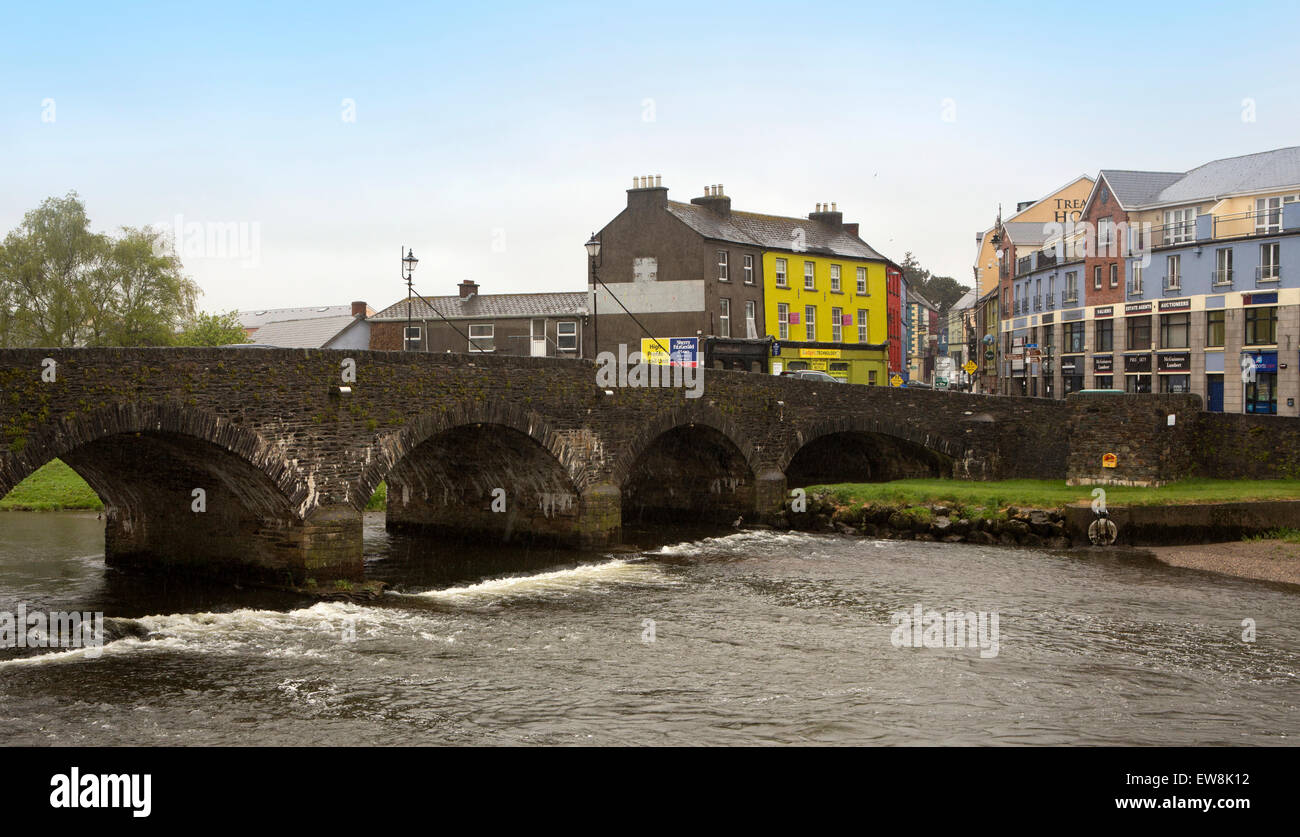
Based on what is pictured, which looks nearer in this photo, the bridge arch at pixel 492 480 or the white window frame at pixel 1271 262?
the bridge arch at pixel 492 480

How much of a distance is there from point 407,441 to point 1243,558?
20.0m

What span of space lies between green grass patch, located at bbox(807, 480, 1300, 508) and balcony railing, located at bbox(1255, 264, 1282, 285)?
842 inches

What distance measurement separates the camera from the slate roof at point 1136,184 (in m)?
62.0

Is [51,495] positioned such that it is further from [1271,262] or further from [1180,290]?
→ [1271,262]

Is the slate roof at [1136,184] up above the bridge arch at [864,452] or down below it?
above

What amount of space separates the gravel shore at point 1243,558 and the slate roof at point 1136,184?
36.1 metres

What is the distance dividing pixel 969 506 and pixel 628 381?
34.9ft

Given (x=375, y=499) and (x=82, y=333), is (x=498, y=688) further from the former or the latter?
(x=82, y=333)

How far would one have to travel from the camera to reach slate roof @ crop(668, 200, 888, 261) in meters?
55.0

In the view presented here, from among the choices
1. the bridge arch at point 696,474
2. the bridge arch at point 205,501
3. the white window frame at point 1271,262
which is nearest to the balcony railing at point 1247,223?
the white window frame at point 1271,262

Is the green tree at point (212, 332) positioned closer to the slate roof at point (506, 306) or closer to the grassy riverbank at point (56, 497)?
the slate roof at point (506, 306)

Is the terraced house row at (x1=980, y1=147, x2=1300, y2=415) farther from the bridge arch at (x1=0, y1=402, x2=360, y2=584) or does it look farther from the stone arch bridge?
the bridge arch at (x1=0, y1=402, x2=360, y2=584)

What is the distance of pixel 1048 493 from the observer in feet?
112

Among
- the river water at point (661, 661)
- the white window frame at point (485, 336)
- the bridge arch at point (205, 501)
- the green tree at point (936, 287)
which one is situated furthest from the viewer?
the green tree at point (936, 287)
